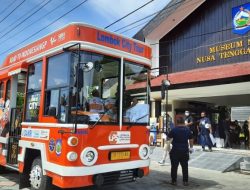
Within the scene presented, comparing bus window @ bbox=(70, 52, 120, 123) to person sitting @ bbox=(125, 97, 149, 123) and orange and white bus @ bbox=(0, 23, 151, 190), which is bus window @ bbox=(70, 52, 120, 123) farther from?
person sitting @ bbox=(125, 97, 149, 123)

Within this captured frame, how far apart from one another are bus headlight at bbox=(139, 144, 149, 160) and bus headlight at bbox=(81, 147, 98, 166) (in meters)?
1.25

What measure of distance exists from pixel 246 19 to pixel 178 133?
1016 centimetres

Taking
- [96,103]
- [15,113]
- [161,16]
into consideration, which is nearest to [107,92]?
[96,103]

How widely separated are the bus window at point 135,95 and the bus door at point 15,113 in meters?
2.50

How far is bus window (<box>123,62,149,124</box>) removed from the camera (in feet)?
23.2

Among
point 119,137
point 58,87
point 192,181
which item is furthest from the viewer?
point 192,181

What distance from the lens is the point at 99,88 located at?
22.3 feet

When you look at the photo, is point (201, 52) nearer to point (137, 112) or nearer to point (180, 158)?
point (180, 158)

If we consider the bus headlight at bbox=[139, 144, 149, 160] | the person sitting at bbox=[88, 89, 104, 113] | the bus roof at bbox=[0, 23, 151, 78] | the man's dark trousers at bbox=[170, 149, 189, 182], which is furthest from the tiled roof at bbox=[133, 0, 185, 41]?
the person sitting at bbox=[88, 89, 104, 113]

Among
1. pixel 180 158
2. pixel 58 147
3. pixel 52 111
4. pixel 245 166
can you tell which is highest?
pixel 52 111

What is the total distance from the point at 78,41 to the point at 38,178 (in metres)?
2.76

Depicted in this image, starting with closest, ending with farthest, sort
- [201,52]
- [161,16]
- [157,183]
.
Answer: [157,183] < [201,52] < [161,16]

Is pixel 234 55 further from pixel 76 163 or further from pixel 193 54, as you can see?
pixel 76 163

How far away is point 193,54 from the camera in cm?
1870
